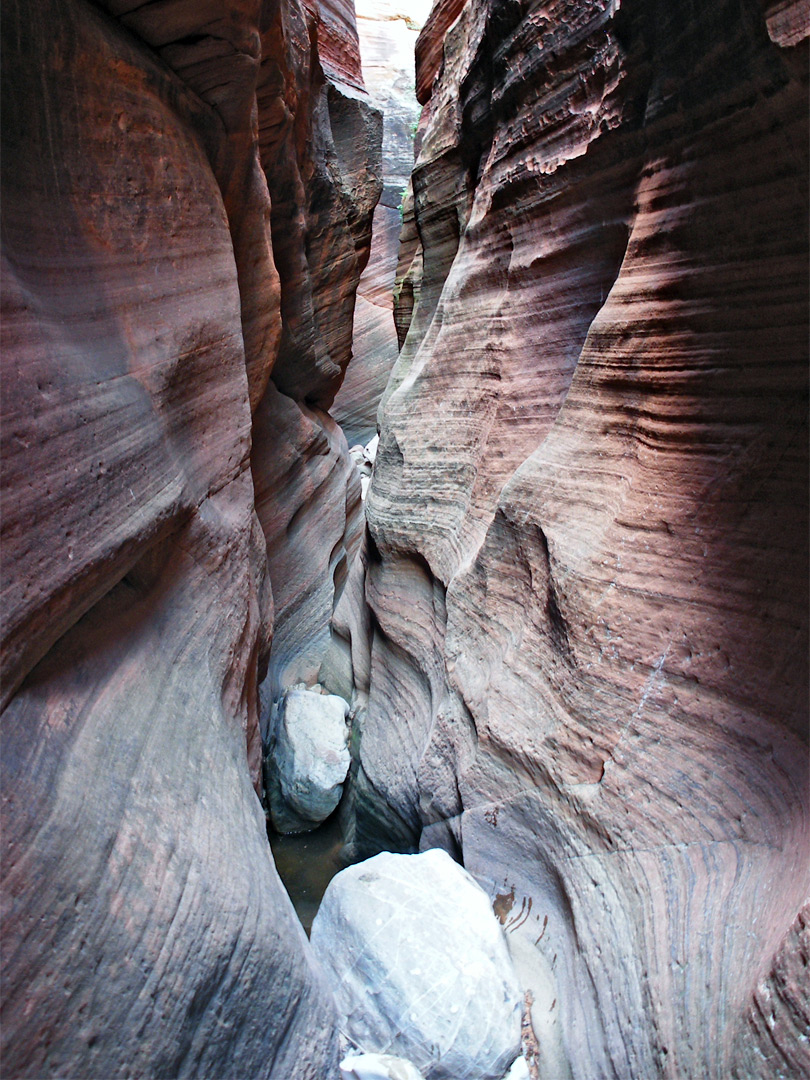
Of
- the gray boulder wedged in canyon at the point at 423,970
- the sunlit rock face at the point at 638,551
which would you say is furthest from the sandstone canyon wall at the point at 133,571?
the sunlit rock face at the point at 638,551

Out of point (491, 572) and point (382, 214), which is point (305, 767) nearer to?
point (491, 572)

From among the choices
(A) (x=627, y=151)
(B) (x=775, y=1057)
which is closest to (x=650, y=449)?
(A) (x=627, y=151)

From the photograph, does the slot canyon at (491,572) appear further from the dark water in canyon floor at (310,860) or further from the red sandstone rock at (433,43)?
the red sandstone rock at (433,43)

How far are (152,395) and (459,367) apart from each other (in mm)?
2583

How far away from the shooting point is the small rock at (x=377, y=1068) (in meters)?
2.21

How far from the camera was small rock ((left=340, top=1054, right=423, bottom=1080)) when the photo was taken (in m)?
2.21

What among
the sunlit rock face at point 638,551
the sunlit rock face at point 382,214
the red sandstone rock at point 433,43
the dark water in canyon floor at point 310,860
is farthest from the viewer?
the sunlit rock face at point 382,214

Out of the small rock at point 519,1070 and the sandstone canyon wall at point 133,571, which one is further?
the small rock at point 519,1070

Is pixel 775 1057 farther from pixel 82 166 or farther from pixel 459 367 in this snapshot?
pixel 459 367

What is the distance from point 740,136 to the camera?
2.39m

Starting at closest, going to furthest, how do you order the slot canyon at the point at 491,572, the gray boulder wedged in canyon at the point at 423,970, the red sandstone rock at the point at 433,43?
the slot canyon at the point at 491,572, the gray boulder wedged in canyon at the point at 423,970, the red sandstone rock at the point at 433,43

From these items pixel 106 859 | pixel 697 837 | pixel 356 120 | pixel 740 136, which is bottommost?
pixel 697 837

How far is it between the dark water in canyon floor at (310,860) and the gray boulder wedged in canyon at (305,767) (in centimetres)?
9

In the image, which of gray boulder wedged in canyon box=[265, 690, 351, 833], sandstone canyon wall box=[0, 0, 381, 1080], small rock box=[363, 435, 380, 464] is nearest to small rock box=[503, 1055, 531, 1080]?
sandstone canyon wall box=[0, 0, 381, 1080]
